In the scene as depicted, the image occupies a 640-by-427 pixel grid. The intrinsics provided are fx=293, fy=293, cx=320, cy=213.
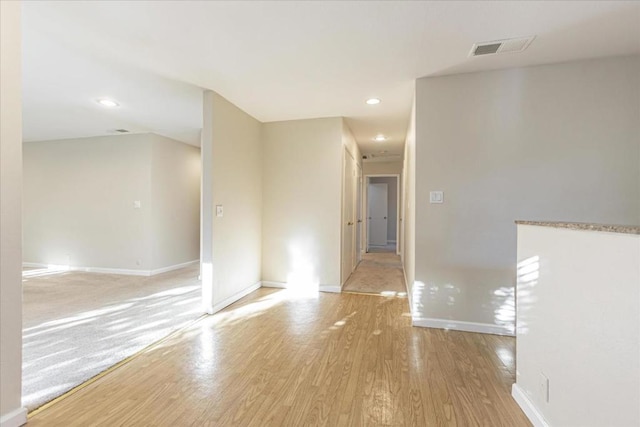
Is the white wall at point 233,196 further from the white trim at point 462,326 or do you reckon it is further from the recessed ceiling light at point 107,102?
the white trim at point 462,326

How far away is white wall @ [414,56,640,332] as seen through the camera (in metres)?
2.45

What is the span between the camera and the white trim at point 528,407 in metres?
1.47

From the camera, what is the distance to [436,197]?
2.82 metres

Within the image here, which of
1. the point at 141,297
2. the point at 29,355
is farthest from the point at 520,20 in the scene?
the point at 141,297

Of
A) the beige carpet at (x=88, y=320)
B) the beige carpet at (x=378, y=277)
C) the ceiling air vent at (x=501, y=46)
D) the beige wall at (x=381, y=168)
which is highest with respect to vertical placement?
the ceiling air vent at (x=501, y=46)

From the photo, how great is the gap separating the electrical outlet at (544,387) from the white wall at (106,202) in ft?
17.5

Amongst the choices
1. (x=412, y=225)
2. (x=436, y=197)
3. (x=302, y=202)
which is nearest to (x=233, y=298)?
(x=302, y=202)

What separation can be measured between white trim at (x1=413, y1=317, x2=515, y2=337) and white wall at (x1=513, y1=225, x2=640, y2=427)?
1.05m

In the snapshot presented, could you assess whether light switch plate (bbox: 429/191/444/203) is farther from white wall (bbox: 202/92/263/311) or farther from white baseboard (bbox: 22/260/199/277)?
white baseboard (bbox: 22/260/199/277)

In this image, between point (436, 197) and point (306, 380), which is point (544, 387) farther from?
point (436, 197)

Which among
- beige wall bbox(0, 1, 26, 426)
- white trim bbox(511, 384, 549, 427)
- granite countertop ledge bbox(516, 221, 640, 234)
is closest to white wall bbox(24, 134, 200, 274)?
beige wall bbox(0, 1, 26, 426)

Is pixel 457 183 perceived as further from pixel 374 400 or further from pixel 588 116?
pixel 374 400

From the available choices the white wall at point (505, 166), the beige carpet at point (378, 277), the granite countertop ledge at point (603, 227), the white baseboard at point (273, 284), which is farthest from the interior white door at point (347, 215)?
the granite countertop ledge at point (603, 227)

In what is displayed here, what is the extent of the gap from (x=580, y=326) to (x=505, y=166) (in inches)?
71.1
